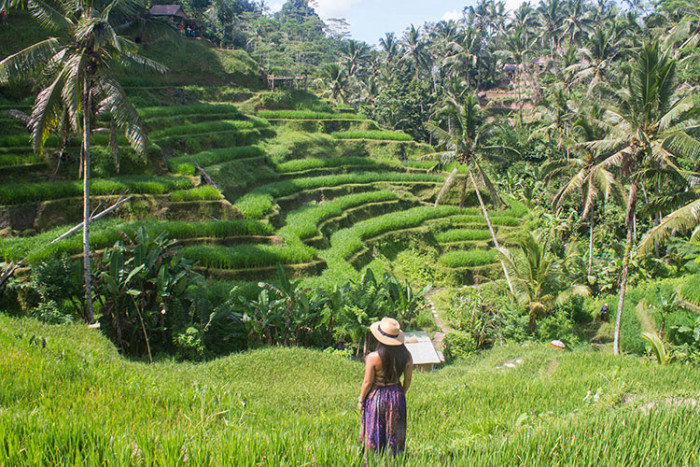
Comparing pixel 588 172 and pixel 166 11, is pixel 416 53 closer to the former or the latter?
pixel 166 11

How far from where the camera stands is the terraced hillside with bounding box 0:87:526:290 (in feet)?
37.5

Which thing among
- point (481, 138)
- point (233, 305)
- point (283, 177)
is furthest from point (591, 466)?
point (283, 177)

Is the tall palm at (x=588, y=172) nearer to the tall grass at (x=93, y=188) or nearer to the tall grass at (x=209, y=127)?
the tall grass at (x=93, y=188)

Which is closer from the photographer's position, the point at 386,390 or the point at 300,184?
the point at 386,390

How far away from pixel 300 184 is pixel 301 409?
13449 millimetres

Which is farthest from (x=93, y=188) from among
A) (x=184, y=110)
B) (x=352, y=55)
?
(x=352, y=55)

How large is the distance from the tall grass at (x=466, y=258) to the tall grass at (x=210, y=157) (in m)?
8.56

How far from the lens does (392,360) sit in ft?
12.3

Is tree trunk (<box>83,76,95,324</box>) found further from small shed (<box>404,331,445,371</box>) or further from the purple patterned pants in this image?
the purple patterned pants

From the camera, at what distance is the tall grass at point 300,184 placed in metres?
14.9

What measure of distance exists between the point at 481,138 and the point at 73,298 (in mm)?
13279

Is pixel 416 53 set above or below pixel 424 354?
above

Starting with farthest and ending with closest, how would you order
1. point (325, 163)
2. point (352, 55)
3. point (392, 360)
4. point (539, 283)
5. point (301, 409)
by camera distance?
point (352, 55)
point (325, 163)
point (539, 283)
point (301, 409)
point (392, 360)

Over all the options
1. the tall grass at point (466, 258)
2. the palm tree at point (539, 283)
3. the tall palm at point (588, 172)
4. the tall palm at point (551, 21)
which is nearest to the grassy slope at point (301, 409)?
the palm tree at point (539, 283)
